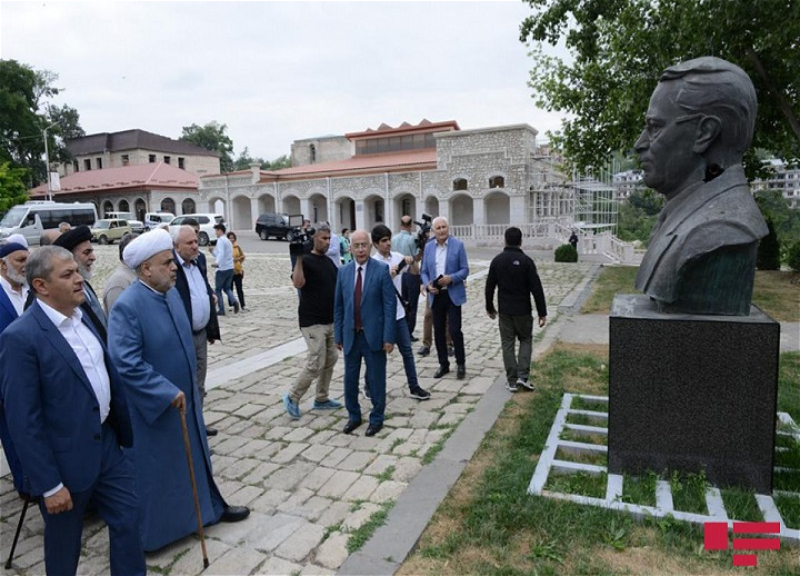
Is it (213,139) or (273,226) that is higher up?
(213,139)

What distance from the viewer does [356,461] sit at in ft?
14.1

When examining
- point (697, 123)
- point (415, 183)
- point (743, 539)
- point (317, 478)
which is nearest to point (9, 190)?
point (415, 183)

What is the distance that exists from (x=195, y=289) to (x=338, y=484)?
2.10m

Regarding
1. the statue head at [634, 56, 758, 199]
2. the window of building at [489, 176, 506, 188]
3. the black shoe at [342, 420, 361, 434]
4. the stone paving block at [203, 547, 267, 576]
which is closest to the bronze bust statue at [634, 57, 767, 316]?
the statue head at [634, 56, 758, 199]

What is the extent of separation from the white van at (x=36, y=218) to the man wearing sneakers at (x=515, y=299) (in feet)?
80.8

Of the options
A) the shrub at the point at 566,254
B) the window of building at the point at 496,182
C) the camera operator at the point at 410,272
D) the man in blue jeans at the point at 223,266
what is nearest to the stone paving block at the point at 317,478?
the camera operator at the point at 410,272

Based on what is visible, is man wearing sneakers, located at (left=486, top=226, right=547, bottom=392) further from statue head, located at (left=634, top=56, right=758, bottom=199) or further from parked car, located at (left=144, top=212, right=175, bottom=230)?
parked car, located at (left=144, top=212, right=175, bottom=230)

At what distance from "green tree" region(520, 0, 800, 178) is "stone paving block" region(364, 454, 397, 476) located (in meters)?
9.59

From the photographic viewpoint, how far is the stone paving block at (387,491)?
3.70 metres

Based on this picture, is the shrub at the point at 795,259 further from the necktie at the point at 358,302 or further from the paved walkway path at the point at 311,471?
the necktie at the point at 358,302

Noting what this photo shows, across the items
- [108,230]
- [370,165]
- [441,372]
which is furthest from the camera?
[370,165]

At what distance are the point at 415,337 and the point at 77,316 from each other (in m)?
6.46

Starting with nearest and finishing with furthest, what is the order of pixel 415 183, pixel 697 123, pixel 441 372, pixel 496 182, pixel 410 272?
1. pixel 697 123
2. pixel 441 372
3. pixel 410 272
4. pixel 496 182
5. pixel 415 183

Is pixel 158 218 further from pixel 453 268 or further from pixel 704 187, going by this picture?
pixel 704 187
